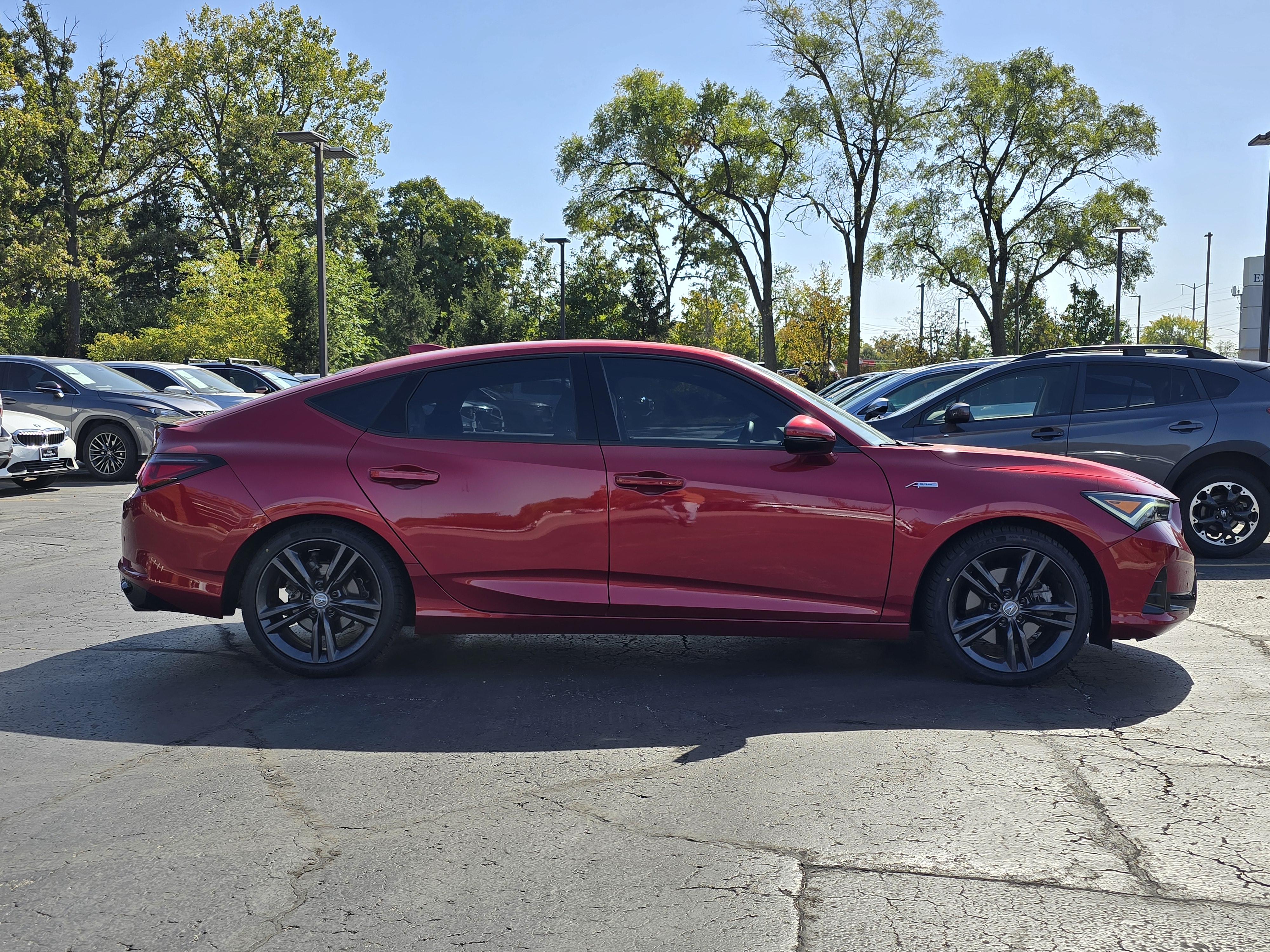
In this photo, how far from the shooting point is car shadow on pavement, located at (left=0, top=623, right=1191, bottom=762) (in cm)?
437

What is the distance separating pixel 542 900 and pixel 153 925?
0.98 m

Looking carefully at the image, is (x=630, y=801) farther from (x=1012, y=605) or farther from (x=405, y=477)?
(x=1012, y=605)

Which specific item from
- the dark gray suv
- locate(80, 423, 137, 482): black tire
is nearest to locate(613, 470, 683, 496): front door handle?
the dark gray suv

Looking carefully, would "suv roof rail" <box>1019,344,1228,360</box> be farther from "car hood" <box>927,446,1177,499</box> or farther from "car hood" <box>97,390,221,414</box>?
"car hood" <box>97,390,221,414</box>

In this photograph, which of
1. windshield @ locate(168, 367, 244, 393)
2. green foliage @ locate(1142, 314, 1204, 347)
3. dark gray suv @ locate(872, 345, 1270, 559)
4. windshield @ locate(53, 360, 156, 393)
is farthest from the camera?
green foliage @ locate(1142, 314, 1204, 347)

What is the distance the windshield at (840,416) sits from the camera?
513 cm

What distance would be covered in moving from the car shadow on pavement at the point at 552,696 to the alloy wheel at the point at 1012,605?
18cm

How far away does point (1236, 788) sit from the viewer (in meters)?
3.76

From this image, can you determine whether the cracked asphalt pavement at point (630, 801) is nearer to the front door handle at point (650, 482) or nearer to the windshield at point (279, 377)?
the front door handle at point (650, 482)

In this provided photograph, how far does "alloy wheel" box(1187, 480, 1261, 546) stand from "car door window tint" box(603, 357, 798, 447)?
5.65 m

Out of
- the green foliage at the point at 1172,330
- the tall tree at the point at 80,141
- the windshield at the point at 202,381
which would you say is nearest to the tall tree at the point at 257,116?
the tall tree at the point at 80,141

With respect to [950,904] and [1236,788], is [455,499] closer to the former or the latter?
[950,904]

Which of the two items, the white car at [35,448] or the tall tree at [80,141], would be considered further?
the tall tree at [80,141]

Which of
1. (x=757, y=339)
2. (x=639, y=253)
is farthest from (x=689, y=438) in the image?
(x=757, y=339)
